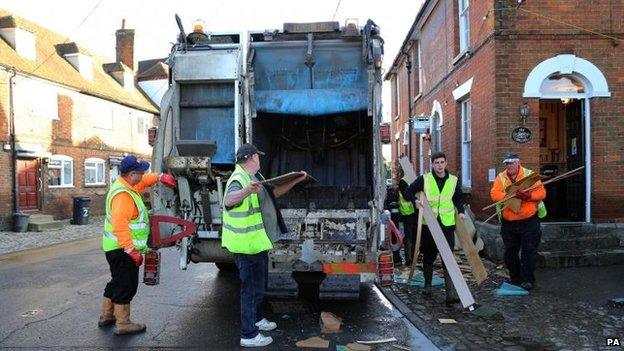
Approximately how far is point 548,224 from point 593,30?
3.19m

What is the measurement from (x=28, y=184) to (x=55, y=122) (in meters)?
2.48

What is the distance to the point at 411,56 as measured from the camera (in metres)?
18.4

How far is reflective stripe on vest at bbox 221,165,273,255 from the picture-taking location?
4609mm

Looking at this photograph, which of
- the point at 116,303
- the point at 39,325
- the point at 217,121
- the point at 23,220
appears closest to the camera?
the point at 116,303

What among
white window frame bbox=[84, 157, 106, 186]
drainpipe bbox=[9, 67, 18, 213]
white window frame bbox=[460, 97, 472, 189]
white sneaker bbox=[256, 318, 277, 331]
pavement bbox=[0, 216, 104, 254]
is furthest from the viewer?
white window frame bbox=[84, 157, 106, 186]

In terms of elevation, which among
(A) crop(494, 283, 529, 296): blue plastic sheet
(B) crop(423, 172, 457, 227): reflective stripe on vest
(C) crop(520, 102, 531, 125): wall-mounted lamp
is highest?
(C) crop(520, 102, 531, 125): wall-mounted lamp

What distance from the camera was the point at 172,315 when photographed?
5.75 metres

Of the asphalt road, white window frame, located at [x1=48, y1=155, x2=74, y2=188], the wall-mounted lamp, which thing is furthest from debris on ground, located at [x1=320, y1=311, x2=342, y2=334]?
white window frame, located at [x1=48, y1=155, x2=74, y2=188]

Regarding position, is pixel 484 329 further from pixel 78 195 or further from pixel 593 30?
pixel 78 195

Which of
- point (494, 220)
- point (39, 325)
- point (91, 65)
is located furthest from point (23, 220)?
point (494, 220)

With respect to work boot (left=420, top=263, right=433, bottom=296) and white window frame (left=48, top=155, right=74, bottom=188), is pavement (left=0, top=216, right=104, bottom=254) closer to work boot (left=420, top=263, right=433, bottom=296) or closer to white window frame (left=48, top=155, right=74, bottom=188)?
white window frame (left=48, top=155, right=74, bottom=188)

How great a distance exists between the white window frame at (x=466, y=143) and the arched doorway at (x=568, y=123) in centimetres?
143

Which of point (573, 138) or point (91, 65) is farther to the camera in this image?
point (91, 65)

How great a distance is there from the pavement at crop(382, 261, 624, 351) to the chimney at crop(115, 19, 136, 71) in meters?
26.0
